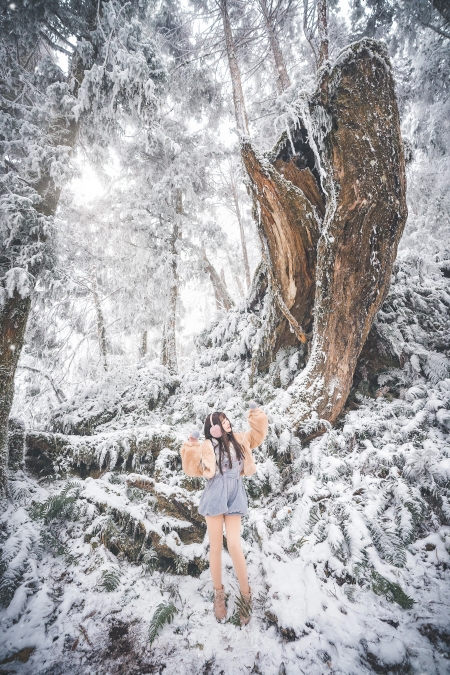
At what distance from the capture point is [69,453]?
16.9ft

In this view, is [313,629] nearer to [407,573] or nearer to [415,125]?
[407,573]

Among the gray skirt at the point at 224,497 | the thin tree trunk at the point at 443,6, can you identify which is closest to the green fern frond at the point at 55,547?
the gray skirt at the point at 224,497

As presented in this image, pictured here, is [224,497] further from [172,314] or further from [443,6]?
[443,6]

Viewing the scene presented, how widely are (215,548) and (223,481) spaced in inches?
25.2

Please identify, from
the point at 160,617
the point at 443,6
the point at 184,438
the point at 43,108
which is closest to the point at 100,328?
the point at 43,108

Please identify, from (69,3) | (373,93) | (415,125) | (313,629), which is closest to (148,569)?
(313,629)

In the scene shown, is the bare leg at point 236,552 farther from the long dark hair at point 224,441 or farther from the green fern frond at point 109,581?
the green fern frond at point 109,581

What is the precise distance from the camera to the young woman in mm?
2670

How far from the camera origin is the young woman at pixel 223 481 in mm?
2670

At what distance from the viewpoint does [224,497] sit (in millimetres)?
2764

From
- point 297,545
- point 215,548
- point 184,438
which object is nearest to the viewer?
point 215,548

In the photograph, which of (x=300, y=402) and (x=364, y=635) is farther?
(x=300, y=402)

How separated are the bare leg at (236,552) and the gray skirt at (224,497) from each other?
11 centimetres

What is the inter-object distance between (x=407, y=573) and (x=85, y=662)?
2795mm
